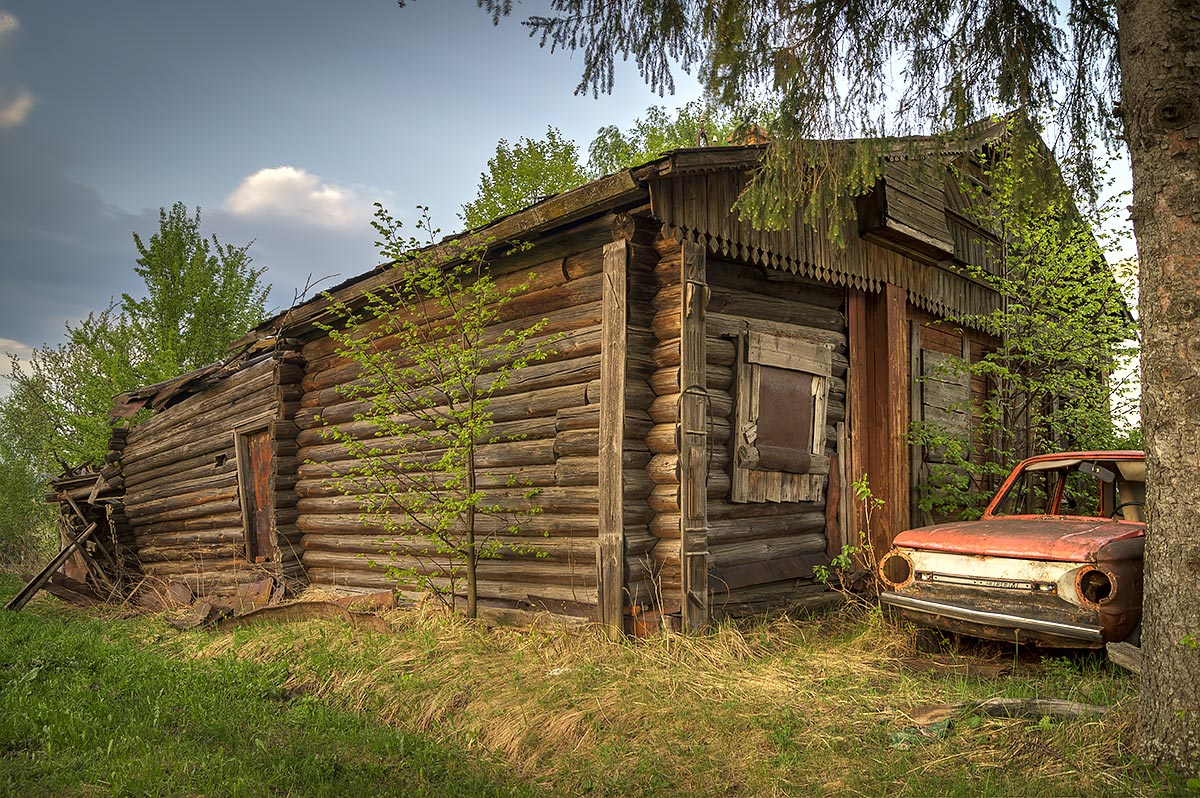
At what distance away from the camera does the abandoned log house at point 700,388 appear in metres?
7.03

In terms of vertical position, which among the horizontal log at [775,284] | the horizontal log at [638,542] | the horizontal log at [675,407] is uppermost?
the horizontal log at [775,284]

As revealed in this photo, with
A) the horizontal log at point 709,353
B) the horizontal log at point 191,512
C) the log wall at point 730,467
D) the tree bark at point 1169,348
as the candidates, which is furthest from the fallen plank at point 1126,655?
the horizontal log at point 191,512

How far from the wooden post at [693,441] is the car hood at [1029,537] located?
1668 mm

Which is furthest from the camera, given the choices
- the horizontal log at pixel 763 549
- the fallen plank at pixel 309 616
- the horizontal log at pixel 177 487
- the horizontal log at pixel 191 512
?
the horizontal log at pixel 177 487

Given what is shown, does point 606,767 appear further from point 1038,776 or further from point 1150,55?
point 1150,55

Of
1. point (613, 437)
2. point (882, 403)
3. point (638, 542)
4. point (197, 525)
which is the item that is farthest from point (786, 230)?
point (197, 525)

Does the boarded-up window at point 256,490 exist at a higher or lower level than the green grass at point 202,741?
higher

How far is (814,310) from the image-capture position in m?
8.82

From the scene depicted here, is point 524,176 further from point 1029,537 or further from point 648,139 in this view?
point 1029,537

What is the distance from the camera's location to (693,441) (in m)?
7.04

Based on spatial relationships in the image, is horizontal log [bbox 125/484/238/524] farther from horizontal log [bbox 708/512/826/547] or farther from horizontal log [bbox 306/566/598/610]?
horizontal log [bbox 708/512/826/547]

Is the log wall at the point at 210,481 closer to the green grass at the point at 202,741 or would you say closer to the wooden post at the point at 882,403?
the green grass at the point at 202,741

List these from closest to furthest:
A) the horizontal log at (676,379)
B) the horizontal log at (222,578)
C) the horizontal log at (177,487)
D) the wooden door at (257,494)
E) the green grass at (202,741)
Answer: the green grass at (202,741) < the horizontal log at (676,379) < the horizontal log at (222,578) < the wooden door at (257,494) < the horizontal log at (177,487)

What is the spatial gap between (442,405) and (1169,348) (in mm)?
6758
